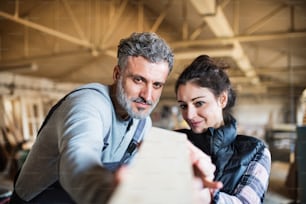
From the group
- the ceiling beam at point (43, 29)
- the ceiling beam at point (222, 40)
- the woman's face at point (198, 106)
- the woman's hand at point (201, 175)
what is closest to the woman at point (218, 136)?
the woman's face at point (198, 106)

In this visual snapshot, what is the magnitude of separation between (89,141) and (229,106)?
13.2 inches

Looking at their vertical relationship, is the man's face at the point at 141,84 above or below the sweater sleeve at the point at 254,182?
above

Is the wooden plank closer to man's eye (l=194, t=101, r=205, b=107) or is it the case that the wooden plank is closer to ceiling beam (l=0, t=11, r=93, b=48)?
man's eye (l=194, t=101, r=205, b=107)

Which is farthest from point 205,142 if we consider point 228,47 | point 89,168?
point 228,47

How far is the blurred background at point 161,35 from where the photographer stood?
835mm

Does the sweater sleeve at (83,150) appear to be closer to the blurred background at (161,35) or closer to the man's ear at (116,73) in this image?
the man's ear at (116,73)

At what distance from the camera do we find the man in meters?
0.24

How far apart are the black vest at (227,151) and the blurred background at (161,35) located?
91 millimetres

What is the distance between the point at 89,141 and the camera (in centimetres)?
28

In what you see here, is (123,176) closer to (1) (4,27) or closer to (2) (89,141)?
(2) (89,141)

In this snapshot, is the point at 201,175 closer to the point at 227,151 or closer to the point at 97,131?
the point at 97,131

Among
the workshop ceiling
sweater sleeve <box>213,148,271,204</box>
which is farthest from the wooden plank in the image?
the workshop ceiling

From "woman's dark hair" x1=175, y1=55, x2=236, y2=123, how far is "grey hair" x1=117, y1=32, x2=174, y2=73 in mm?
84

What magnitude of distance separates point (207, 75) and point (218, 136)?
0.10 meters
